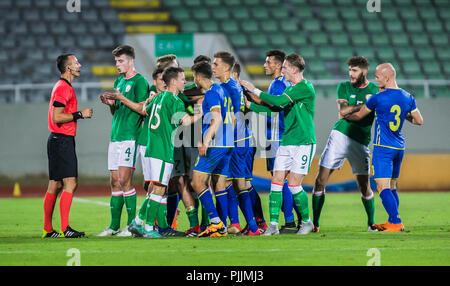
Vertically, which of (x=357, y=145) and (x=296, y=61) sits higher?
(x=296, y=61)

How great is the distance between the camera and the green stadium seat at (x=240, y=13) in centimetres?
2169

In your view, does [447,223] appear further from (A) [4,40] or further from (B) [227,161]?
(A) [4,40]

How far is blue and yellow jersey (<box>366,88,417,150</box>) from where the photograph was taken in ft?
26.8

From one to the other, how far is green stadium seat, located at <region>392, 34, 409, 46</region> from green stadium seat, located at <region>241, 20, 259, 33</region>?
433 centimetres

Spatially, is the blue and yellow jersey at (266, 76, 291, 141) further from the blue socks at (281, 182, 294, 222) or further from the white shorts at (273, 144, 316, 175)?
the blue socks at (281, 182, 294, 222)

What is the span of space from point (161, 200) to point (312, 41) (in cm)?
1469

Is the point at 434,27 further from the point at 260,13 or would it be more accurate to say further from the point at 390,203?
the point at 390,203

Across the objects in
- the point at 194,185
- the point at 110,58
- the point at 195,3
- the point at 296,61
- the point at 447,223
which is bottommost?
the point at 447,223

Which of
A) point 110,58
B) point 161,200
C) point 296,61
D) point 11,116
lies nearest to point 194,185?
point 161,200

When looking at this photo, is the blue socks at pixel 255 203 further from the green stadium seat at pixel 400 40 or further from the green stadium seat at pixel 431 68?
the green stadium seat at pixel 400 40

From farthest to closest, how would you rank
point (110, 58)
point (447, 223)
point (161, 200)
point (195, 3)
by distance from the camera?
1. point (195, 3)
2. point (110, 58)
3. point (447, 223)
4. point (161, 200)

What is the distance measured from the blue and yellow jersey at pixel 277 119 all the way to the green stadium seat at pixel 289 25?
1348 cm

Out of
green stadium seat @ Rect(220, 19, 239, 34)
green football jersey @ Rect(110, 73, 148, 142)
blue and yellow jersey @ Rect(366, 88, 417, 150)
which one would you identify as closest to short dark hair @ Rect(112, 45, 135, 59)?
green football jersey @ Rect(110, 73, 148, 142)

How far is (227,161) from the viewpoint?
7.63 meters
